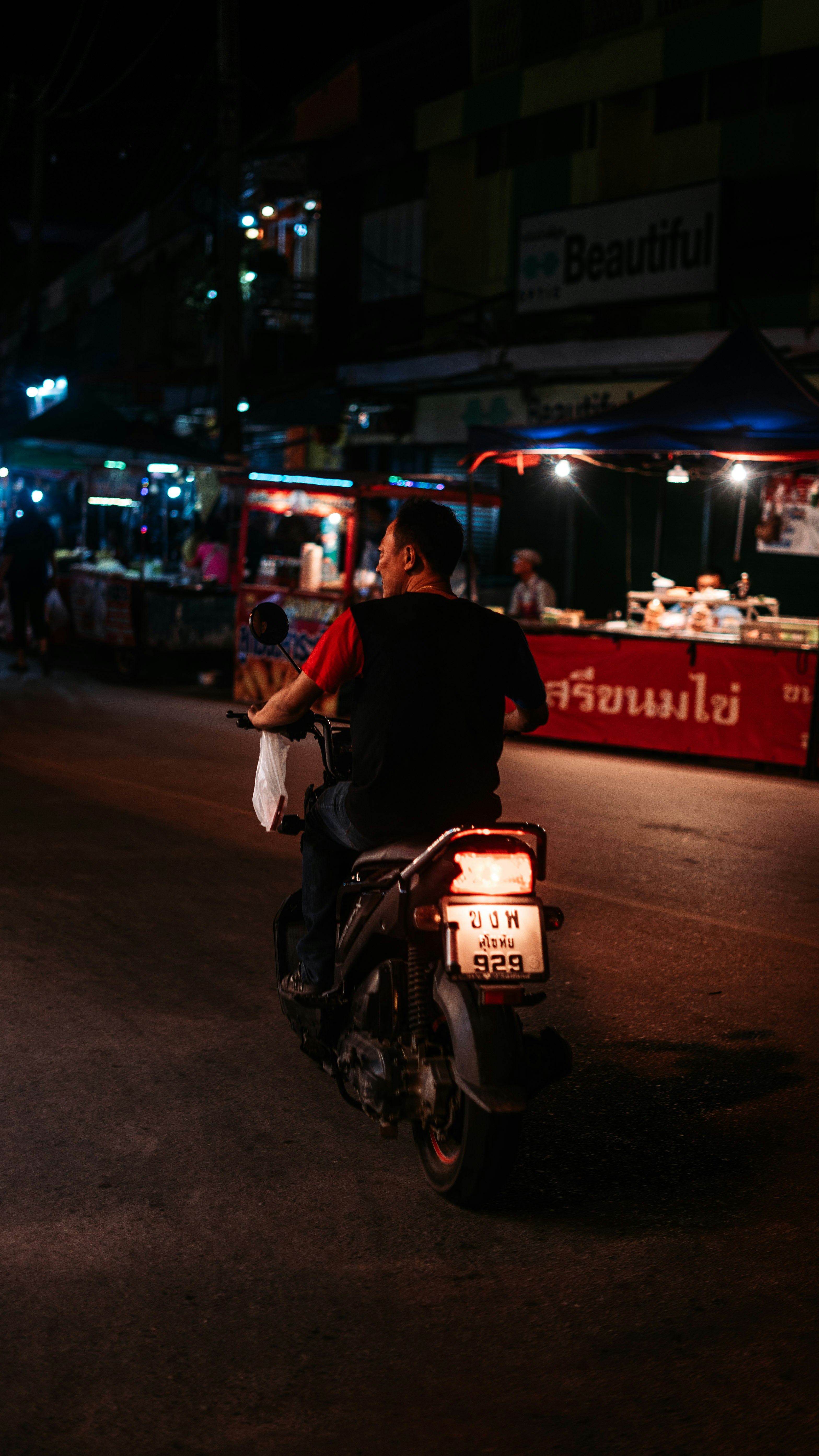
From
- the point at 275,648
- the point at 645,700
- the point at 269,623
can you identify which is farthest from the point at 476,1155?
the point at 275,648

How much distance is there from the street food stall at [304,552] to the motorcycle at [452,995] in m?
10.3

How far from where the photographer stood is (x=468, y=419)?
21.2 m

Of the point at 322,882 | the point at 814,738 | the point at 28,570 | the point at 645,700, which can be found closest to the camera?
the point at 322,882

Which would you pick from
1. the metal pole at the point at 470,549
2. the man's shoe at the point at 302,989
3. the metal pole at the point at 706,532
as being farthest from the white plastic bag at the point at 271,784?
the metal pole at the point at 706,532

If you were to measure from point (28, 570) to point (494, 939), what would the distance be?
14.2m

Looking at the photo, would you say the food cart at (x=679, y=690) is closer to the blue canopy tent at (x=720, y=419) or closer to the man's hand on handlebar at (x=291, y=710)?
the blue canopy tent at (x=720, y=419)

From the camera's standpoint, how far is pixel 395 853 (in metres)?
3.98

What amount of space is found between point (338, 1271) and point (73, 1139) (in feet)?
3.74

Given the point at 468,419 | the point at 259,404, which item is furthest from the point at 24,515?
the point at 259,404

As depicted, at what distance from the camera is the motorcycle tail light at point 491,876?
147 inches

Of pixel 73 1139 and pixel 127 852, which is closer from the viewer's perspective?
pixel 73 1139

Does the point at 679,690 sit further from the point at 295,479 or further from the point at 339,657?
the point at 339,657

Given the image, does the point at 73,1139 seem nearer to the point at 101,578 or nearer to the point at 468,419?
the point at 101,578

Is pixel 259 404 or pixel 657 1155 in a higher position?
pixel 259 404
